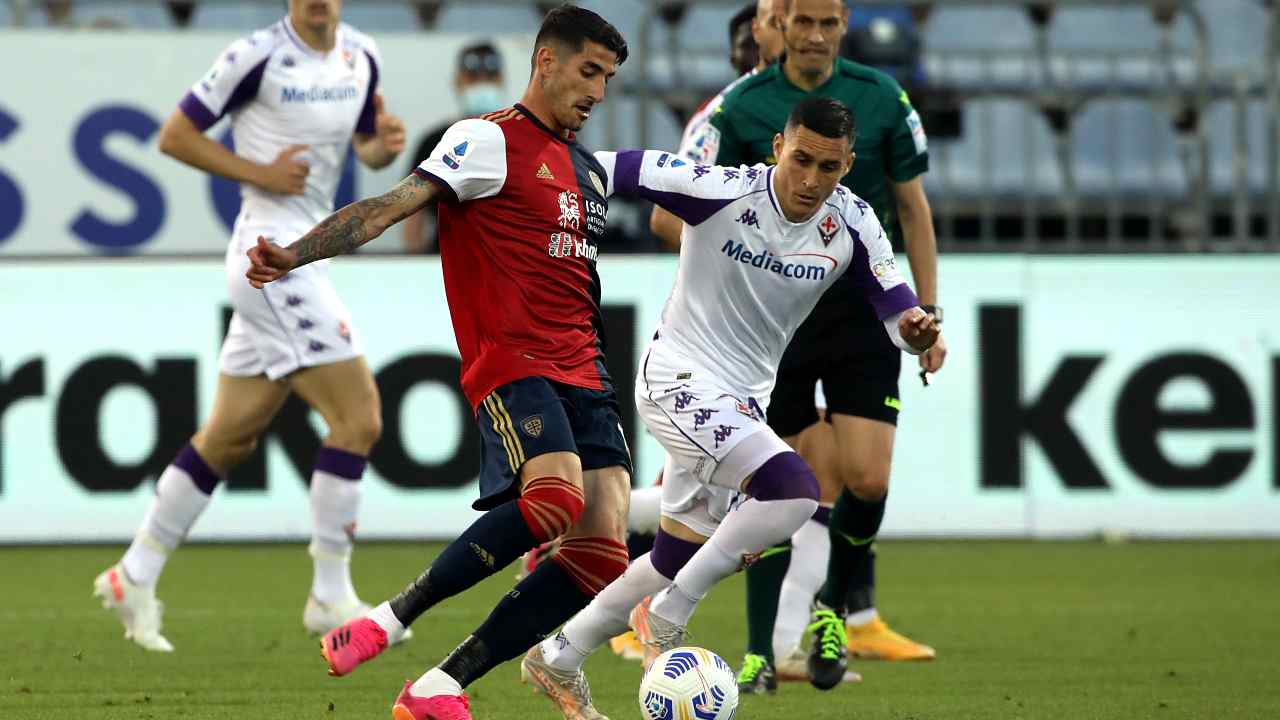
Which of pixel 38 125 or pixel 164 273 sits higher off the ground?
pixel 38 125

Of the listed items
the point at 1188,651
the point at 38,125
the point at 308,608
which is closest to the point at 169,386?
the point at 38,125

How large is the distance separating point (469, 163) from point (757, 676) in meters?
2.13

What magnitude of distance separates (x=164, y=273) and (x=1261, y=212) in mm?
6933

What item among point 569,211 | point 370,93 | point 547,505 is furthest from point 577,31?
point 370,93

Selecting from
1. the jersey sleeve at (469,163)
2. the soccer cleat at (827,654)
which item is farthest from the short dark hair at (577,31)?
the soccer cleat at (827,654)

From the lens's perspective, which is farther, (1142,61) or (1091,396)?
(1142,61)

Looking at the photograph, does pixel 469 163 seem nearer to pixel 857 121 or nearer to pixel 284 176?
pixel 857 121

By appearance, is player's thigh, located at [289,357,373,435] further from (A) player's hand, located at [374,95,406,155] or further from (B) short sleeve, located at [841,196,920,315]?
(B) short sleeve, located at [841,196,920,315]

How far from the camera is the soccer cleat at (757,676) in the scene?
6.84 m

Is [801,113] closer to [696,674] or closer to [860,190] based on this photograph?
[860,190]

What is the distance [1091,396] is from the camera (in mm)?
12250

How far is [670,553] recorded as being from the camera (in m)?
6.36

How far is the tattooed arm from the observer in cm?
526

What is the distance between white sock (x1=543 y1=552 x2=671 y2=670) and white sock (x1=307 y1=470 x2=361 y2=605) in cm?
247
